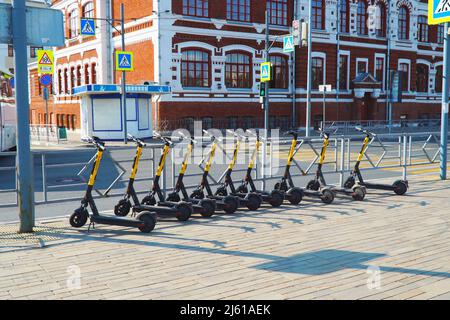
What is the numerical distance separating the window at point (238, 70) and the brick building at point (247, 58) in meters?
0.07

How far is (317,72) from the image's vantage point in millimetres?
39031

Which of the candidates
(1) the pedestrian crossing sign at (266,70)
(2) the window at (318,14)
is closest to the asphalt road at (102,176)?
(1) the pedestrian crossing sign at (266,70)

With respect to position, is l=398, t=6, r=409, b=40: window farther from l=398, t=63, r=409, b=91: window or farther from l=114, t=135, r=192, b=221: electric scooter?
l=114, t=135, r=192, b=221: electric scooter

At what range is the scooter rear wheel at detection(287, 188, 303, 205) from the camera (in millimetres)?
9281

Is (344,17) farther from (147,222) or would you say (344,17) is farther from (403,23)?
(147,222)

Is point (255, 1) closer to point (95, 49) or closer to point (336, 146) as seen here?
point (95, 49)

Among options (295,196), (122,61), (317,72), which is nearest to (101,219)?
(295,196)

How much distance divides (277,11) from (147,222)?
32.5 meters

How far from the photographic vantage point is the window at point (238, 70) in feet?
116

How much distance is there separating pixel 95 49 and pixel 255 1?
43.0 feet

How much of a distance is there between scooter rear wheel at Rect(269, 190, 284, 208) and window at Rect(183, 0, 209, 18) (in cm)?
2629

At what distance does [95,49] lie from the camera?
3869 cm

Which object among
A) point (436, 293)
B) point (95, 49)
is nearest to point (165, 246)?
point (436, 293)

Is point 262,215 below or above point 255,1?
below
